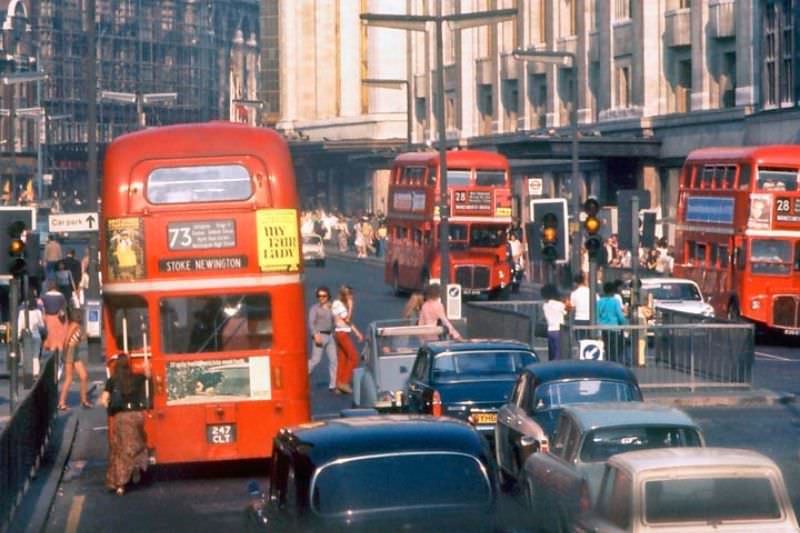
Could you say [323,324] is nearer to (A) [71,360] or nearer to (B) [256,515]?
(A) [71,360]

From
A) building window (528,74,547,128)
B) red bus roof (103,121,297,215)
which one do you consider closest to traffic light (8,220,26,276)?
Answer: red bus roof (103,121,297,215)

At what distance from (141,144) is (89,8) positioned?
17745 millimetres

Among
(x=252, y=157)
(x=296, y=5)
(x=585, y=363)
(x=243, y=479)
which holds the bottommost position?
(x=243, y=479)

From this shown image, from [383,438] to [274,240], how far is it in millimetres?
8665

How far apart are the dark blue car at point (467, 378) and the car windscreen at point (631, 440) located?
19.2 feet

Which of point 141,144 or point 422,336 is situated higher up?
point 141,144

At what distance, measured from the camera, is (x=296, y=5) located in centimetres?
13062

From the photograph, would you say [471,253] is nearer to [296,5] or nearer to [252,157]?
[252,157]

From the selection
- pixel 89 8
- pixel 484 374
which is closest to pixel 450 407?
pixel 484 374

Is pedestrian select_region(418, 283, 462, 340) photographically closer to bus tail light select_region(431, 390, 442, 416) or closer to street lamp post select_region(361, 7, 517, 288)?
bus tail light select_region(431, 390, 442, 416)

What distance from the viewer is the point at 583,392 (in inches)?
695

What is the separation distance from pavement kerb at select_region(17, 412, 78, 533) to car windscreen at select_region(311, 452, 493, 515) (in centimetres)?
636

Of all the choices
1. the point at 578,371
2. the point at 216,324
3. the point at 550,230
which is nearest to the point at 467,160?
the point at 550,230

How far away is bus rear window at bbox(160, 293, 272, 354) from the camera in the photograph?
19312 millimetres
